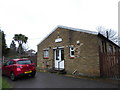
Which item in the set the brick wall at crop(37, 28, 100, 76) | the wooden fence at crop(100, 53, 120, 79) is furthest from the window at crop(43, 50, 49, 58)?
the wooden fence at crop(100, 53, 120, 79)

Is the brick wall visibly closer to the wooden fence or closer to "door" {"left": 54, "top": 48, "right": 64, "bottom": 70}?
the wooden fence

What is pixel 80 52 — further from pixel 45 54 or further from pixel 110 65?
pixel 45 54

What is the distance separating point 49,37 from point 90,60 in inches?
254

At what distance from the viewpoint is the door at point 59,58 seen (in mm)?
11402

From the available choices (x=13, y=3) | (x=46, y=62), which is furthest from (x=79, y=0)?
(x=46, y=62)

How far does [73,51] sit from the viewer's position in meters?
10.4

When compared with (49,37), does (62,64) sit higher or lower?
lower

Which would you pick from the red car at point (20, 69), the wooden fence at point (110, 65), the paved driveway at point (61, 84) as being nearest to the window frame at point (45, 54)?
the red car at point (20, 69)

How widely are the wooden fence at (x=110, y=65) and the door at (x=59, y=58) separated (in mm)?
4631

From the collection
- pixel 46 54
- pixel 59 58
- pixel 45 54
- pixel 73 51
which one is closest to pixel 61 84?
pixel 73 51

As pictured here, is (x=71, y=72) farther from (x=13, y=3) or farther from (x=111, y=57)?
(x=13, y=3)

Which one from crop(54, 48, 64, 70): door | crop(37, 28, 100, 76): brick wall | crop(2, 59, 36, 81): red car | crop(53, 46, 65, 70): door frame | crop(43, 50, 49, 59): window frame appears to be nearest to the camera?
crop(2, 59, 36, 81): red car

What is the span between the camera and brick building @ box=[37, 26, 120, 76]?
852cm

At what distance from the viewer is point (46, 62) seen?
514 inches
